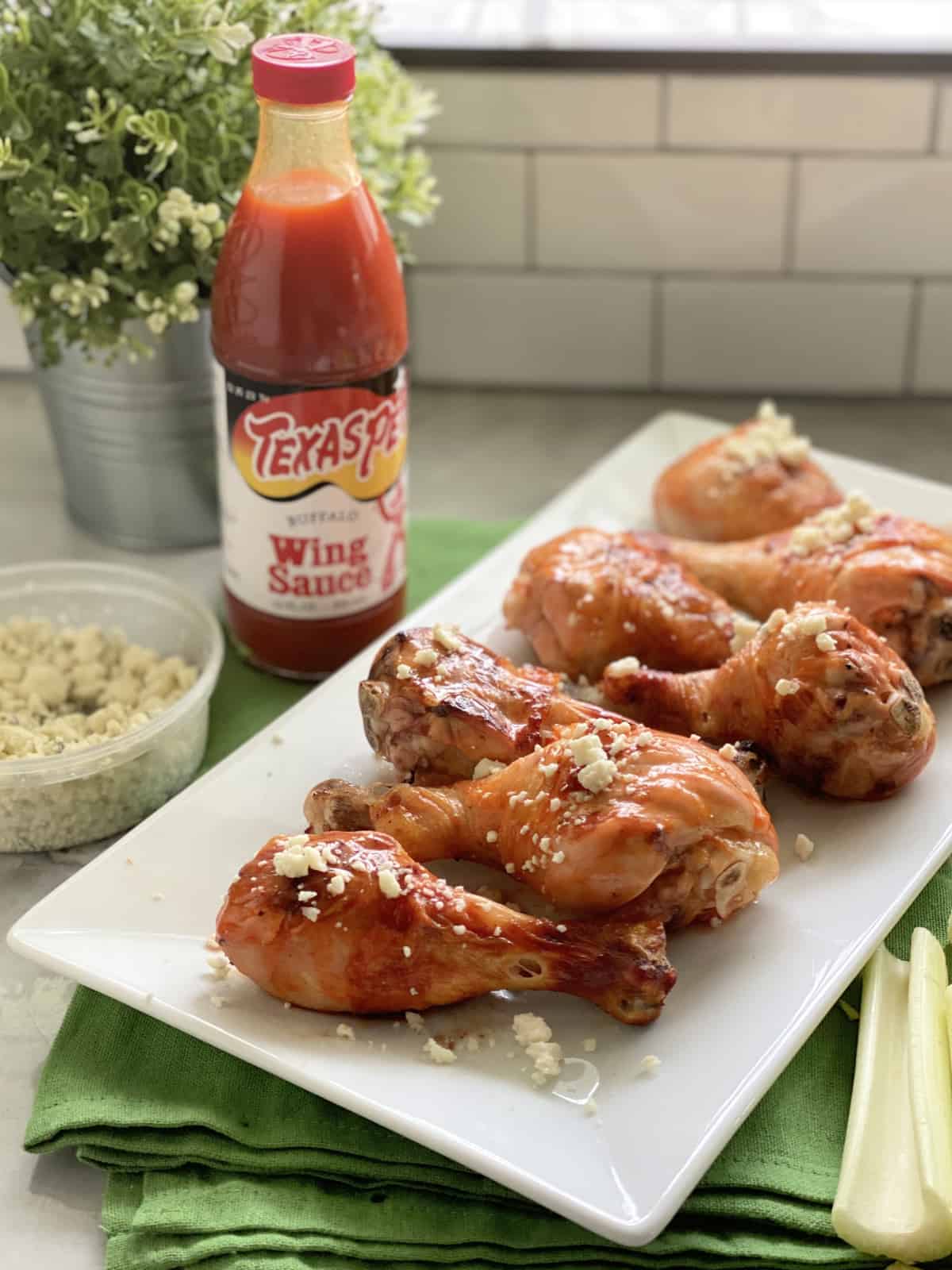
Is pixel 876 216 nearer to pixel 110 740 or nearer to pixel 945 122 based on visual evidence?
pixel 945 122

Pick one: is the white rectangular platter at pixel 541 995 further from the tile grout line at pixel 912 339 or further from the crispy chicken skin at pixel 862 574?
the tile grout line at pixel 912 339

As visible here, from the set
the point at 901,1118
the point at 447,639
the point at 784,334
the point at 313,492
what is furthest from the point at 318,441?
the point at 784,334

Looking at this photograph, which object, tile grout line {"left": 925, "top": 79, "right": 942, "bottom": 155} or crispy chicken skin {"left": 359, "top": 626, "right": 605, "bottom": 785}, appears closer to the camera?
crispy chicken skin {"left": 359, "top": 626, "right": 605, "bottom": 785}

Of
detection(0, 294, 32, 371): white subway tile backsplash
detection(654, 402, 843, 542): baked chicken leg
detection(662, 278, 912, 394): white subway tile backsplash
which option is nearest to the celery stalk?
detection(654, 402, 843, 542): baked chicken leg

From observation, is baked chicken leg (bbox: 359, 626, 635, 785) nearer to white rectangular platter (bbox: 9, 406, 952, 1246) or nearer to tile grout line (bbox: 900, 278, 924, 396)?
white rectangular platter (bbox: 9, 406, 952, 1246)

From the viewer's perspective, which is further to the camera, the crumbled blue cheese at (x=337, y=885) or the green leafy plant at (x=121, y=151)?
the green leafy plant at (x=121, y=151)

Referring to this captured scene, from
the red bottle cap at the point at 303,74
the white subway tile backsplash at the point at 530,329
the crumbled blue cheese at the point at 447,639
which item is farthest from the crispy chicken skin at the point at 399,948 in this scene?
the white subway tile backsplash at the point at 530,329
